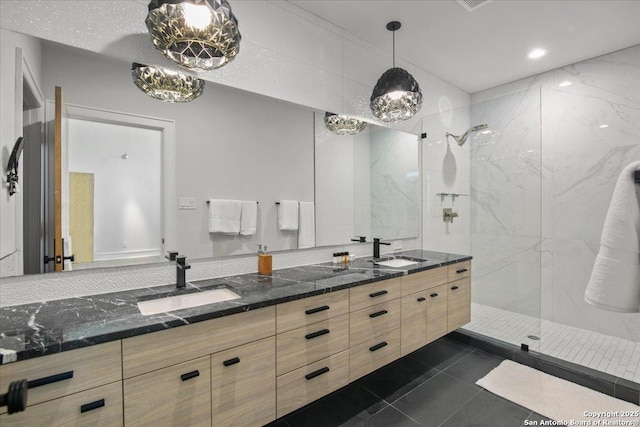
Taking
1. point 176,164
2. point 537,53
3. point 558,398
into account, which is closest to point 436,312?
point 558,398

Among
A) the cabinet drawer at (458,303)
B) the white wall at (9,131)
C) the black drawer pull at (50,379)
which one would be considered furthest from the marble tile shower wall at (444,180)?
the white wall at (9,131)

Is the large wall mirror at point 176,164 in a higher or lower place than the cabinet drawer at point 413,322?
higher

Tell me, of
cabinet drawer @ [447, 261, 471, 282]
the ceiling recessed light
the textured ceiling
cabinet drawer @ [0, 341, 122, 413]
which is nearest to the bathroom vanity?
cabinet drawer @ [0, 341, 122, 413]

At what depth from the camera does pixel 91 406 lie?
100cm

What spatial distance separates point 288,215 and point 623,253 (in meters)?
1.64

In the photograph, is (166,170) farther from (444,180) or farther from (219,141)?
(444,180)

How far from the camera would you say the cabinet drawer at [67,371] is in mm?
899

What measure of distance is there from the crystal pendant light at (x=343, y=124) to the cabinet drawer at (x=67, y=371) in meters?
1.89

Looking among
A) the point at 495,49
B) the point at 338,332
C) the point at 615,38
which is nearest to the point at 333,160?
the point at 338,332

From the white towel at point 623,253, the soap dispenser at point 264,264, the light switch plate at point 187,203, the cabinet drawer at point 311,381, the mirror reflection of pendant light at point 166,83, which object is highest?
the mirror reflection of pendant light at point 166,83

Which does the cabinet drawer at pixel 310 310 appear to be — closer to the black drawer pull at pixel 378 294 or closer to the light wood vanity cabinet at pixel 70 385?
the black drawer pull at pixel 378 294

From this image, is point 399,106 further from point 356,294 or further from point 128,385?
point 128,385

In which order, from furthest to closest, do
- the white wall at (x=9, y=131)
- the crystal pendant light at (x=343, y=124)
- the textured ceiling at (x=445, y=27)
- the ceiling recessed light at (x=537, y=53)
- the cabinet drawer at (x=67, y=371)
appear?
the ceiling recessed light at (x=537, y=53)
the crystal pendant light at (x=343, y=124)
the textured ceiling at (x=445, y=27)
the white wall at (x=9, y=131)
the cabinet drawer at (x=67, y=371)

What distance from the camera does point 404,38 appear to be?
8.29 ft
